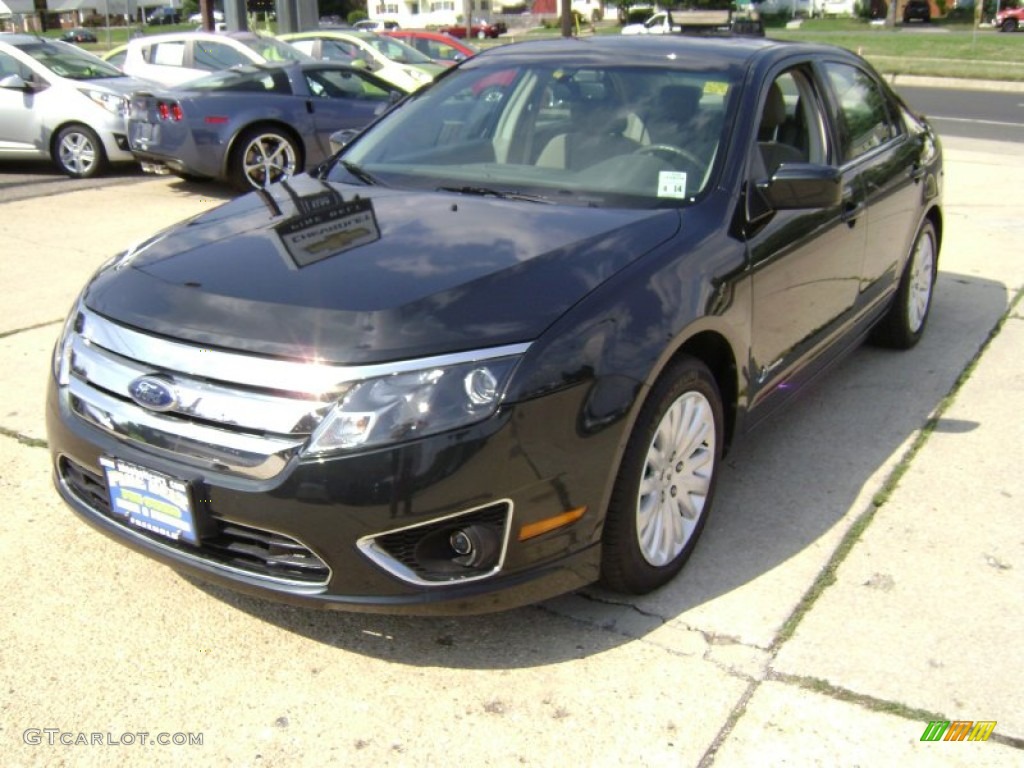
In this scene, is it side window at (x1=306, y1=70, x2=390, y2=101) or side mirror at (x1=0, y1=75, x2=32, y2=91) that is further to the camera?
side mirror at (x1=0, y1=75, x2=32, y2=91)

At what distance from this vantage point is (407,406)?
262 cm

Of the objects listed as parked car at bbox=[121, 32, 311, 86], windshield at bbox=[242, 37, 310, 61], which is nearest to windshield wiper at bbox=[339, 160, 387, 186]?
parked car at bbox=[121, 32, 311, 86]

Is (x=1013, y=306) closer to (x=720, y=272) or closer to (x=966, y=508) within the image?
(x=966, y=508)

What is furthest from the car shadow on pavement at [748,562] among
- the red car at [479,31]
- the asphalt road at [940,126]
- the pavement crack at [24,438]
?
the red car at [479,31]

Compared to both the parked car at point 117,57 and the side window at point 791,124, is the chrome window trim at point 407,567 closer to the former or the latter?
the side window at point 791,124

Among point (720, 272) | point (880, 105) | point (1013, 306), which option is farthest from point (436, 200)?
point (1013, 306)

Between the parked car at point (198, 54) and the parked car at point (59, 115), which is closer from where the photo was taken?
the parked car at point (59, 115)

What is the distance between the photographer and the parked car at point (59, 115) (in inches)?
437

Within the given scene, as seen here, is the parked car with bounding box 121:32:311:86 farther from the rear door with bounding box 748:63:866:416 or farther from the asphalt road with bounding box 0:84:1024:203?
the rear door with bounding box 748:63:866:416

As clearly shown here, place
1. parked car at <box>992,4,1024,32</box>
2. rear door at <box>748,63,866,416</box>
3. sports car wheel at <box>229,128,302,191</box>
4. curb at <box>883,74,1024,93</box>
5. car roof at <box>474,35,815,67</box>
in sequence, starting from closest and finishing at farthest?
rear door at <box>748,63,866,416</box>, car roof at <box>474,35,815,67</box>, sports car wheel at <box>229,128,302,191</box>, curb at <box>883,74,1024,93</box>, parked car at <box>992,4,1024,32</box>

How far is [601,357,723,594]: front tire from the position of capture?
300cm

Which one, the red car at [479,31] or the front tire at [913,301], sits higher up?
the red car at [479,31]

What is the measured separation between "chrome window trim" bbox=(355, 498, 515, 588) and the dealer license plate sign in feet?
1.53

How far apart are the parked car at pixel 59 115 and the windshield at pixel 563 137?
7658 millimetres
